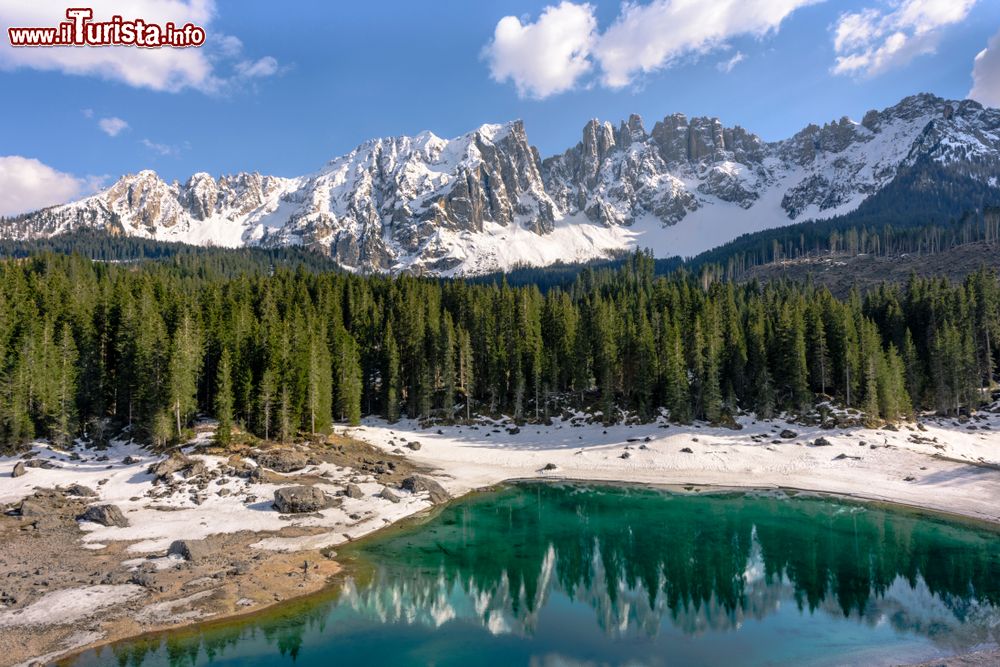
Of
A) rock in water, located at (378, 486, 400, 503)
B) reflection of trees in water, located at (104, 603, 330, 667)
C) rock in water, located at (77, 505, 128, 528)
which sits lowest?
reflection of trees in water, located at (104, 603, 330, 667)

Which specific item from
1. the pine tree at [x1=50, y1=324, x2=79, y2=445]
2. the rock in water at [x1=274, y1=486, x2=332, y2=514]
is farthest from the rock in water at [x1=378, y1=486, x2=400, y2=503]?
the pine tree at [x1=50, y1=324, x2=79, y2=445]

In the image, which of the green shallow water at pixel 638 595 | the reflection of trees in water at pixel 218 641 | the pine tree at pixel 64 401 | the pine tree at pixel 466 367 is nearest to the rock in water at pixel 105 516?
the green shallow water at pixel 638 595

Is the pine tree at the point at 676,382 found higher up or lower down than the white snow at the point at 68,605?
higher up

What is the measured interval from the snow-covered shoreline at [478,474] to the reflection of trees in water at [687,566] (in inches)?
230

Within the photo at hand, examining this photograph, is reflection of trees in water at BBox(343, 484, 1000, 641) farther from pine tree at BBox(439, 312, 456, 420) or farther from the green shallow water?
pine tree at BBox(439, 312, 456, 420)

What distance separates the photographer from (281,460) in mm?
55281

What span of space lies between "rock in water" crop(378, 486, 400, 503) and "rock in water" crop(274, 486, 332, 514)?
4.83 m

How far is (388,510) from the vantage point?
1902 inches

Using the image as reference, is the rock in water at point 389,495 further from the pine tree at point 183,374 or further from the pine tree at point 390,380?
the pine tree at point 390,380

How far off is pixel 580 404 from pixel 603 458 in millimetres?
20144

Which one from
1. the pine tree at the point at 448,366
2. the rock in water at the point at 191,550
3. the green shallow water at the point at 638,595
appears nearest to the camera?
the green shallow water at the point at 638,595

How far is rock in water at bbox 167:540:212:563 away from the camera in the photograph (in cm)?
3553

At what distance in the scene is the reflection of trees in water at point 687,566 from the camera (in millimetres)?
31953

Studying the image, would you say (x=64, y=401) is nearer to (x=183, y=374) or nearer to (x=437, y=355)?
(x=183, y=374)
